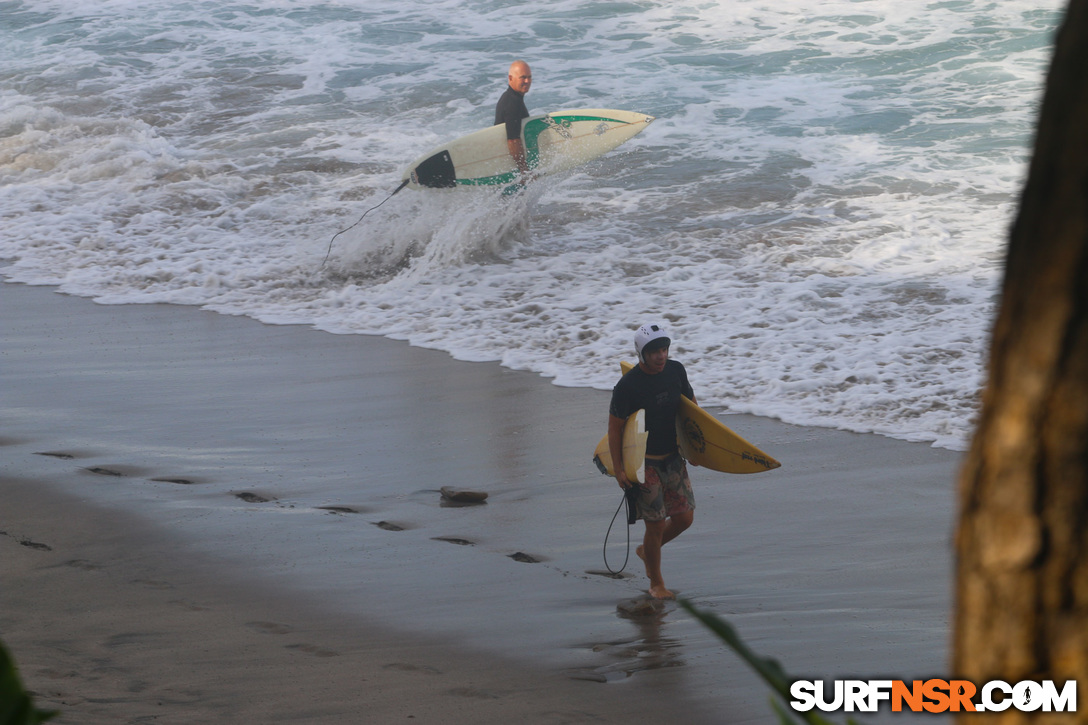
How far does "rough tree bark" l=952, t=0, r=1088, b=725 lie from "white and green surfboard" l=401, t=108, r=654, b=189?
40.1 ft

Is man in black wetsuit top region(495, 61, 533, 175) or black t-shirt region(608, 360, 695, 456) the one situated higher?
man in black wetsuit top region(495, 61, 533, 175)

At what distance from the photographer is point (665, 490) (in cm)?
510

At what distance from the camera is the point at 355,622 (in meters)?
4.46

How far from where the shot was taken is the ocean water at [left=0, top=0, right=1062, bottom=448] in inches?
370

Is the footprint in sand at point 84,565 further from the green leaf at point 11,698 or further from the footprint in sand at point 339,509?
the green leaf at point 11,698

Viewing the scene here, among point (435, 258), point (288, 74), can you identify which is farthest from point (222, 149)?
point (435, 258)

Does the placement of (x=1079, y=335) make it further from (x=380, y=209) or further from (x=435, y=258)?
(x=380, y=209)

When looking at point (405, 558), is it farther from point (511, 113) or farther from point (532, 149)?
point (532, 149)

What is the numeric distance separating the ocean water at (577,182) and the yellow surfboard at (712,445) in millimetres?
2167

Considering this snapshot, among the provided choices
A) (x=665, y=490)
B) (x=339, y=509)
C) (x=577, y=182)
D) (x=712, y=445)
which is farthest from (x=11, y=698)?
(x=577, y=182)

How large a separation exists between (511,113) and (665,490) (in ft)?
27.2

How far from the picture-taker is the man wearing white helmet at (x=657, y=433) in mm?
4992

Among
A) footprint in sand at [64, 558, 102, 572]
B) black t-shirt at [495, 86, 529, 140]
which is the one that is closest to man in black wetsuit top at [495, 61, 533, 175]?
black t-shirt at [495, 86, 529, 140]

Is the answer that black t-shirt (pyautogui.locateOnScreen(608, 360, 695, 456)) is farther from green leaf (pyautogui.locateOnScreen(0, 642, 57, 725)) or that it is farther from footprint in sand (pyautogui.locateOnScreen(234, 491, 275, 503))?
green leaf (pyautogui.locateOnScreen(0, 642, 57, 725))
